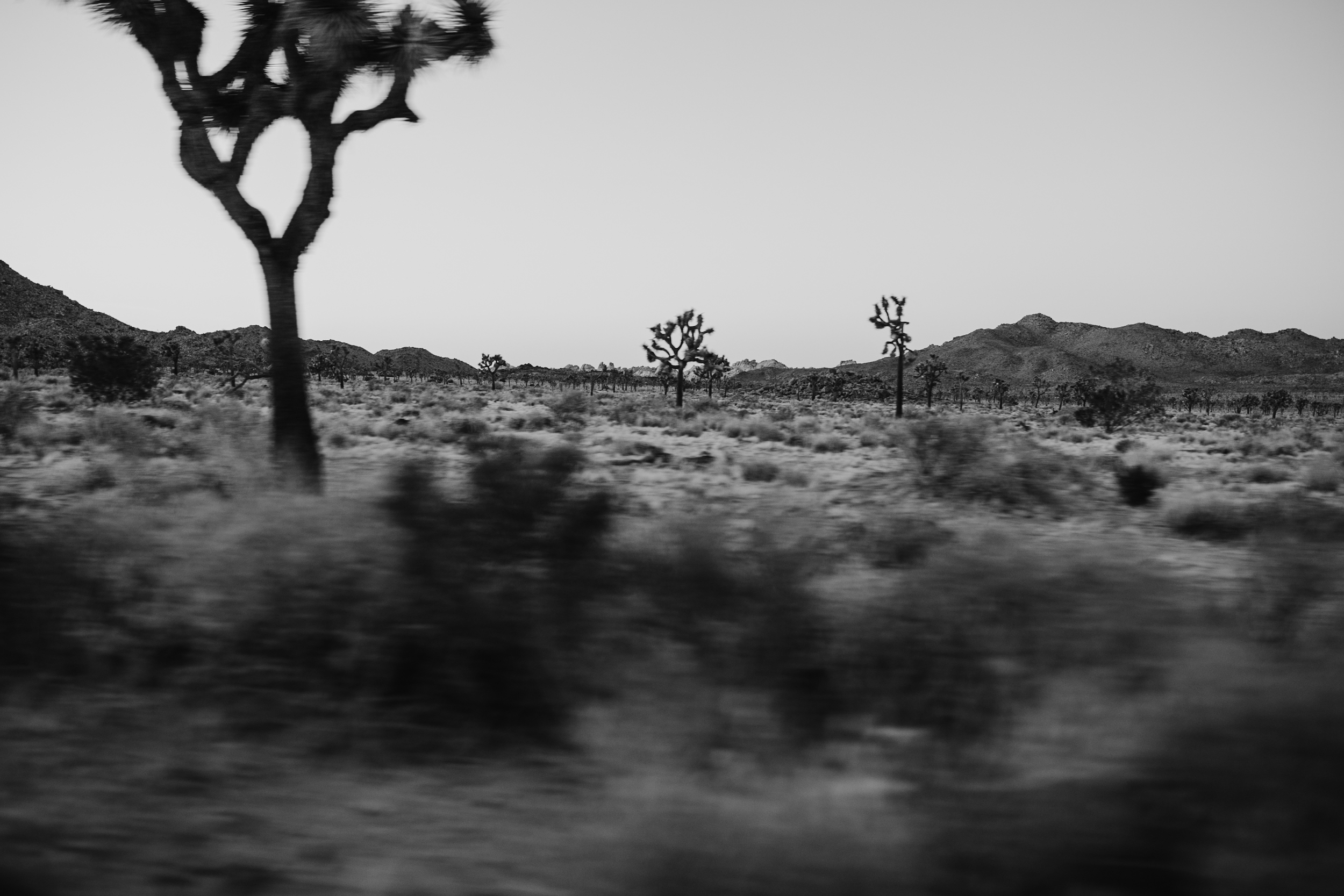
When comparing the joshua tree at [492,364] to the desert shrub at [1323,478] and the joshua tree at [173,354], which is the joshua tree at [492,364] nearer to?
the joshua tree at [173,354]

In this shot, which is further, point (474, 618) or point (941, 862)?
point (474, 618)

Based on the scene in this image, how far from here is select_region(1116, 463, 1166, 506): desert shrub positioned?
38.8 ft

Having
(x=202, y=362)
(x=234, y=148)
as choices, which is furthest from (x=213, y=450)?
(x=202, y=362)

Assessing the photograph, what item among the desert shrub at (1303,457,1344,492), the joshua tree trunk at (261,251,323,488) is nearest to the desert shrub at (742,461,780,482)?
the joshua tree trunk at (261,251,323,488)

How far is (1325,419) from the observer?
219 ft

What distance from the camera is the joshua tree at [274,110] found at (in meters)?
9.75

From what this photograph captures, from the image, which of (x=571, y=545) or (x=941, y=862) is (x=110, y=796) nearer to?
(x=571, y=545)

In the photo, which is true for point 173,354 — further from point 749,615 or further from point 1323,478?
point 749,615

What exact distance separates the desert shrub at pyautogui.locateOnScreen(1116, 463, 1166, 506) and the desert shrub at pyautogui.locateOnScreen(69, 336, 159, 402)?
95.9ft

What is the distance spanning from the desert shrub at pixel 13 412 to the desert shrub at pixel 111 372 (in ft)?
27.5

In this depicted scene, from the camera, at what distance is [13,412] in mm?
17203

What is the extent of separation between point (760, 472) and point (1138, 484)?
604 centimetres

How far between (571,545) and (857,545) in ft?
10.3

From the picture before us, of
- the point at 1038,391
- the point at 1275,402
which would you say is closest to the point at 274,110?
the point at 1275,402
